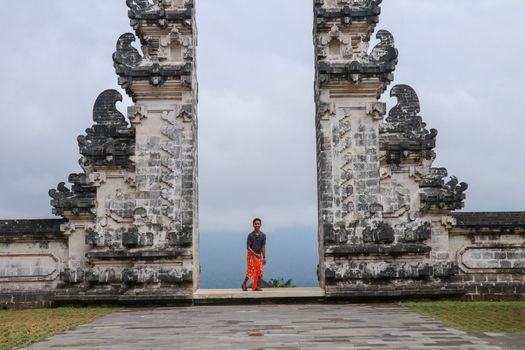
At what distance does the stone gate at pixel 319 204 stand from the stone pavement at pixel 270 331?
6.68ft

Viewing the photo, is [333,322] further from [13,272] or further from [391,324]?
[13,272]

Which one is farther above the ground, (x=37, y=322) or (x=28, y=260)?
(x=28, y=260)

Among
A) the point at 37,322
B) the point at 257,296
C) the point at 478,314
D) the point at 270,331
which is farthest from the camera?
the point at 257,296

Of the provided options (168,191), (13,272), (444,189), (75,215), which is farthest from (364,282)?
(13,272)

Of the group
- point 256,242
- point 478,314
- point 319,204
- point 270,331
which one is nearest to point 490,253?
point 478,314

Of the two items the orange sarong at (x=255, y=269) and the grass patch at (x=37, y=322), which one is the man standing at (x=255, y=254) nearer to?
the orange sarong at (x=255, y=269)

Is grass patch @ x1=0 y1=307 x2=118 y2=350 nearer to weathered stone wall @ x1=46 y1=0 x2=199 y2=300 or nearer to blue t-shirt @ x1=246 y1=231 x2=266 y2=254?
weathered stone wall @ x1=46 y1=0 x2=199 y2=300

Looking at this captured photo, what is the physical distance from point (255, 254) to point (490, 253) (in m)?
5.69

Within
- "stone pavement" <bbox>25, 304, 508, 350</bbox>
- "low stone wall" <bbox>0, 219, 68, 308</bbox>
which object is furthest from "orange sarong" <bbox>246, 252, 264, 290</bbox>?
"low stone wall" <bbox>0, 219, 68, 308</bbox>

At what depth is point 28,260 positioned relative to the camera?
16.0 meters

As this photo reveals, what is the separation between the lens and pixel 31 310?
15094mm

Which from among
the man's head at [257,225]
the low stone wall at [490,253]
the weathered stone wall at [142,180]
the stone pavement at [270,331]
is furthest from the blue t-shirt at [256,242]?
the low stone wall at [490,253]

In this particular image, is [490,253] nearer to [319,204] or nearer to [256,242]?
[319,204]

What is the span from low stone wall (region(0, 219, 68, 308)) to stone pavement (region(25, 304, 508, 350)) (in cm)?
308
